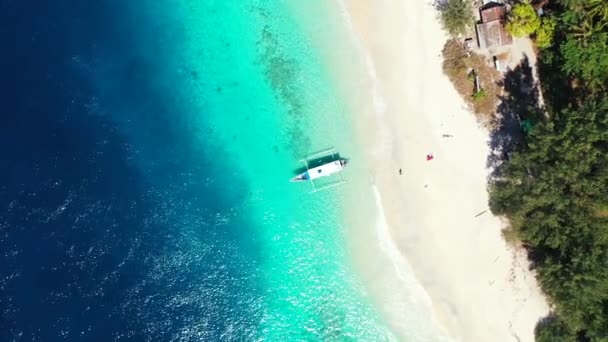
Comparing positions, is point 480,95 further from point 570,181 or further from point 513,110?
point 570,181

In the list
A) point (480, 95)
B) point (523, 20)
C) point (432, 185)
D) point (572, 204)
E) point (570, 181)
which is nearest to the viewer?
point (570, 181)

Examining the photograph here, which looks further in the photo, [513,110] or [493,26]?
[513,110]

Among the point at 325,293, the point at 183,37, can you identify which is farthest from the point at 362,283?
the point at 183,37

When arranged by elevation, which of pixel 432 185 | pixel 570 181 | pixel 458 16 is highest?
pixel 458 16

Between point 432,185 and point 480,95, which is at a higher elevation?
point 480,95

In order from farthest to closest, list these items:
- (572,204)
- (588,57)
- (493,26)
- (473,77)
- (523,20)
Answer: (473,77) → (493,26) → (523,20) → (588,57) → (572,204)

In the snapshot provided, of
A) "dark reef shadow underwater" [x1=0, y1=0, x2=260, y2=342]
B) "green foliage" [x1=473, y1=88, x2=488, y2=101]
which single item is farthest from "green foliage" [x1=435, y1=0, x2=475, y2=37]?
"dark reef shadow underwater" [x1=0, y1=0, x2=260, y2=342]

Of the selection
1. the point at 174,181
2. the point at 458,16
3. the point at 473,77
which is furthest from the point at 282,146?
the point at 458,16

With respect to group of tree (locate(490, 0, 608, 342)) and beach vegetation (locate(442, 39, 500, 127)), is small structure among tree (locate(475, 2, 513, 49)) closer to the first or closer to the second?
group of tree (locate(490, 0, 608, 342))
